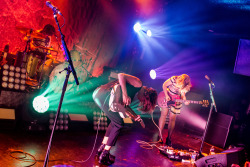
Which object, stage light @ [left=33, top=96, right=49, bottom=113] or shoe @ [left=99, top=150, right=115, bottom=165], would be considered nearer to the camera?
shoe @ [left=99, top=150, right=115, bottom=165]

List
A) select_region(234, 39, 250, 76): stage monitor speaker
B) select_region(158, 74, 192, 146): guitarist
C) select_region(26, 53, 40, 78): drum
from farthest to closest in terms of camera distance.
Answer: select_region(234, 39, 250, 76): stage monitor speaker, select_region(26, 53, 40, 78): drum, select_region(158, 74, 192, 146): guitarist

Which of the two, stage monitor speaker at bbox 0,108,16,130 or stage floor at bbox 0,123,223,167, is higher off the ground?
stage monitor speaker at bbox 0,108,16,130

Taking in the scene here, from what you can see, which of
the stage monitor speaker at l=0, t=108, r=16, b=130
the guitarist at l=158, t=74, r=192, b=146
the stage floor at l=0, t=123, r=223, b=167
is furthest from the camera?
the guitarist at l=158, t=74, r=192, b=146

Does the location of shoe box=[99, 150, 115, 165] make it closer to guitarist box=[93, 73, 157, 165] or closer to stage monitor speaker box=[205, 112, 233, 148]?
guitarist box=[93, 73, 157, 165]

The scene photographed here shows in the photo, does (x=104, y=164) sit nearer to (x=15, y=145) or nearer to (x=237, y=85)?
(x=15, y=145)

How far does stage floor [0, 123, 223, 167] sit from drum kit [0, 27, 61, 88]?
1.89 metres

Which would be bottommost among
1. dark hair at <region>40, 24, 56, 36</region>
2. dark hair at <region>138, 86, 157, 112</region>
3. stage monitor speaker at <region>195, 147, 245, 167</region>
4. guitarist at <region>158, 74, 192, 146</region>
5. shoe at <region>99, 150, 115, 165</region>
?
shoe at <region>99, 150, 115, 165</region>

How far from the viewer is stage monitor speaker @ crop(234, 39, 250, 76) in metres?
7.69

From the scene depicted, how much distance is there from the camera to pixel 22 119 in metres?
4.54

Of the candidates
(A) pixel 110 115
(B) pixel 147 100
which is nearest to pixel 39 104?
(A) pixel 110 115

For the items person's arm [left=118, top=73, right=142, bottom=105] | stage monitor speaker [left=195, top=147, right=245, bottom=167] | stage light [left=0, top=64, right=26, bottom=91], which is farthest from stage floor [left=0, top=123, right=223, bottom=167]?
person's arm [left=118, top=73, right=142, bottom=105]

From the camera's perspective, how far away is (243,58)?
25.7ft

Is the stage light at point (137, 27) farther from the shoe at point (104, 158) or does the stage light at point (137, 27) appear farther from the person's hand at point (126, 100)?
the shoe at point (104, 158)

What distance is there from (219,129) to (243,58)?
9.76ft
